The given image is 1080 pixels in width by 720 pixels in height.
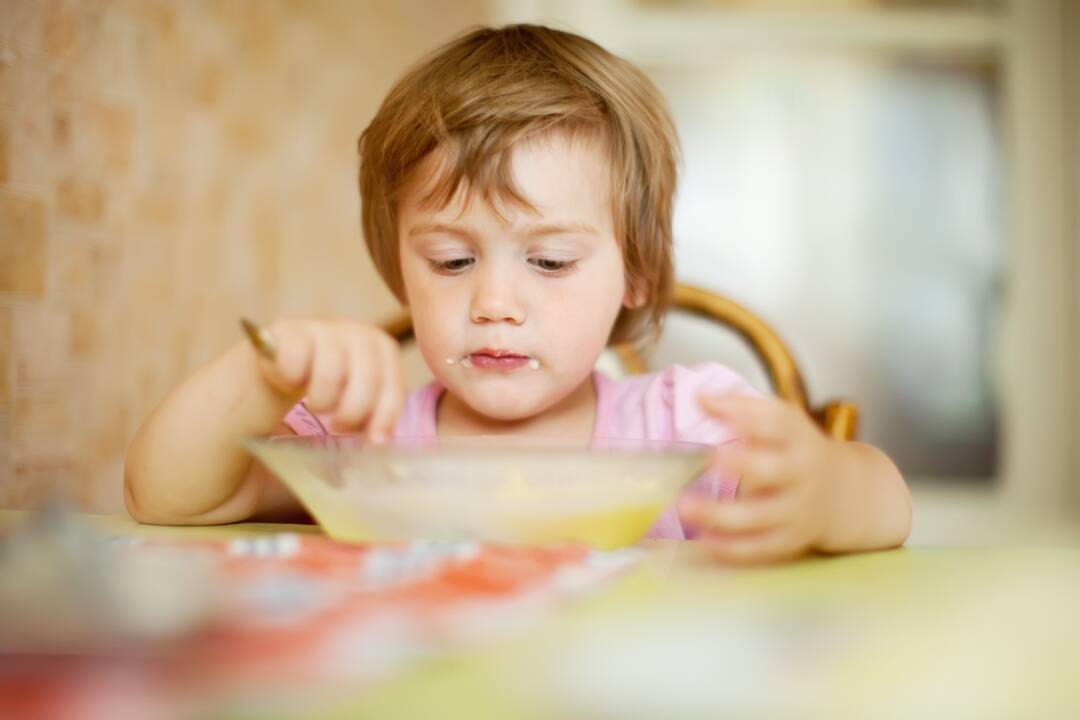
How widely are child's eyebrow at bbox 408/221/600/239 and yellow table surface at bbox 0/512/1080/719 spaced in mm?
455

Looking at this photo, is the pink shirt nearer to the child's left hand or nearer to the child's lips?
the child's lips

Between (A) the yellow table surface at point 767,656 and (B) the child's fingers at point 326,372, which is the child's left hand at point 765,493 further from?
(B) the child's fingers at point 326,372

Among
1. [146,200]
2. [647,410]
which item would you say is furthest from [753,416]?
[146,200]

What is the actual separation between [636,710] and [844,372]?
298 centimetres

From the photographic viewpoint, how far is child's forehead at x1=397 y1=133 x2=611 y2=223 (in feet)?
2.83

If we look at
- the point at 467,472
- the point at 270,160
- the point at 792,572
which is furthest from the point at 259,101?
the point at 792,572

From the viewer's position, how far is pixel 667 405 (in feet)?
3.42

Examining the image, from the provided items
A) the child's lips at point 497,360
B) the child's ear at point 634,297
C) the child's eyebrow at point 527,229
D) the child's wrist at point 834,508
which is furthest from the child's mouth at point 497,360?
the child's wrist at point 834,508

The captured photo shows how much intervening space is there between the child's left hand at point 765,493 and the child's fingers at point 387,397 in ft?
0.62

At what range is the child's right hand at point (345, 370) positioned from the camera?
1.94 feet

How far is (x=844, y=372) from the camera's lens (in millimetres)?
3094

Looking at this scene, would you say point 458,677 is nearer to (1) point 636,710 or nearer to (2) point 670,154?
(1) point 636,710

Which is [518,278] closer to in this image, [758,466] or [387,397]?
[387,397]

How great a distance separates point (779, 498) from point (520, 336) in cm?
41
